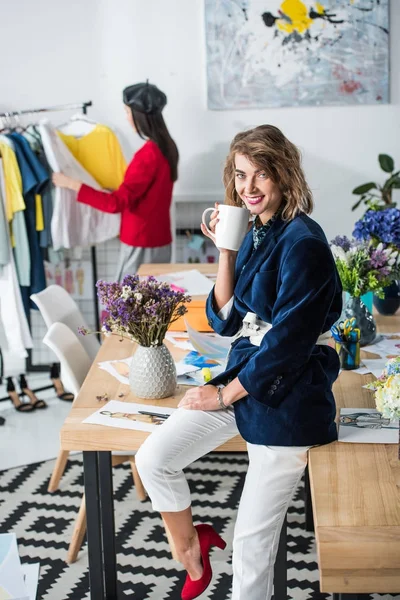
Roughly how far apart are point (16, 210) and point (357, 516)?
9.38 feet

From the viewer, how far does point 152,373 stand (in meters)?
2.29

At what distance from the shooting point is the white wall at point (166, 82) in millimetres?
4637

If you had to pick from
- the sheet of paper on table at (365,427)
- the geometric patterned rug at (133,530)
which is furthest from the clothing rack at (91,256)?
the sheet of paper on table at (365,427)

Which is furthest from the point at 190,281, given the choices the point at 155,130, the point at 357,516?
the point at 357,516

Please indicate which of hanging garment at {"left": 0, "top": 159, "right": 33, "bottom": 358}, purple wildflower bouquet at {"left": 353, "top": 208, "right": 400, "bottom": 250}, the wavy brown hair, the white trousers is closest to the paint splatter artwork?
hanging garment at {"left": 0, "top": 159, "right": 33, "bottom": 358}

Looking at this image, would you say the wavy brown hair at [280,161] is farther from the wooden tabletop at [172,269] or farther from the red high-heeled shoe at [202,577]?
the wooden tabletop at [172,269]

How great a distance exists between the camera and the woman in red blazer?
4117 millimetres

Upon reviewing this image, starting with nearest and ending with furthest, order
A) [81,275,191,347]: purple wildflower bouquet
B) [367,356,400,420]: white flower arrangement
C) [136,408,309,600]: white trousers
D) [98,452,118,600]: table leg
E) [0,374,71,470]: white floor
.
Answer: [367,356,400,420]: white flower arrangement
[136,408,309,600]: white trousers
[81,275,191,347]: purple wildflower bouquet
[98,452,118,600]: table leg
[0,374,71,470]: white floor

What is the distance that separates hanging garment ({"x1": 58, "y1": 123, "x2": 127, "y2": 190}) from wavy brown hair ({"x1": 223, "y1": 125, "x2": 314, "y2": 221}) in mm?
2538

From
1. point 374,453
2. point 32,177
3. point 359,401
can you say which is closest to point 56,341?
point 359,401

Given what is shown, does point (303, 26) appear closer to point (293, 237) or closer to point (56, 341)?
point (56, 341)

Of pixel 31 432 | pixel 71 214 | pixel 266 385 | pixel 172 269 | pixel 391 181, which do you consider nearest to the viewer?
pixel 266 385

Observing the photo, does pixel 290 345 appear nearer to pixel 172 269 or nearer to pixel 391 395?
pixel 391 395

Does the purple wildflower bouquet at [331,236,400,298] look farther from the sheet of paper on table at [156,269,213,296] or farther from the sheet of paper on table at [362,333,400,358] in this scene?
the sheet of paper on table at [156,269,213,296]
